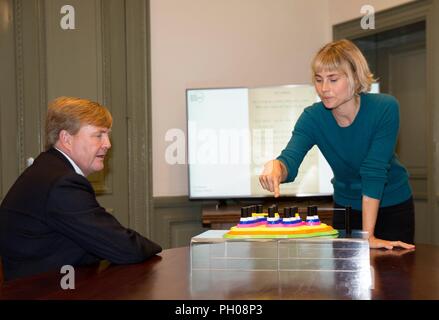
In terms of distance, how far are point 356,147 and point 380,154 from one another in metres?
0.13

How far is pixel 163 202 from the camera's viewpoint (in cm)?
467

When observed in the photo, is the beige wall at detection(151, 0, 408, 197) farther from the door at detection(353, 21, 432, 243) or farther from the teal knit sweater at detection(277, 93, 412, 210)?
the teal knit sweater at detection(277, 93, 412, 210)

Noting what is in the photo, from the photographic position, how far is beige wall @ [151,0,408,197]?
15.3 ft

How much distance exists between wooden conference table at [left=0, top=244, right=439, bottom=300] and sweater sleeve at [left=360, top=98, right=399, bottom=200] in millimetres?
381

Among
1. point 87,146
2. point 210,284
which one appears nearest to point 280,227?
point 210,284

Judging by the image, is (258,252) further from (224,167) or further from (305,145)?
(224,167)

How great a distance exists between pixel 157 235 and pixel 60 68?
1.35m

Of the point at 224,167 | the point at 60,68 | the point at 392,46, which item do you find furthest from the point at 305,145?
the point at 392,46

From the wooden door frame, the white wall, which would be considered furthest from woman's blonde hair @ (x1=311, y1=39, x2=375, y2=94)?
the white wall

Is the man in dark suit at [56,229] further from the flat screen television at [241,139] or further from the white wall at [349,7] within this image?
the white wall at [349,7]

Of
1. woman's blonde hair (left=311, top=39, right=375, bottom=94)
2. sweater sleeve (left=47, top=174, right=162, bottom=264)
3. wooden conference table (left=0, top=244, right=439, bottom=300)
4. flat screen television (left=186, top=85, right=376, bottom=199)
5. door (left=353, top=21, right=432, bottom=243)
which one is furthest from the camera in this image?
door (left=353, top=21, right=432, bottom=243)

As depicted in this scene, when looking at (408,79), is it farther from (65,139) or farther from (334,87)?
(65,139)

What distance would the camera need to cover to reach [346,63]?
7.41 ft

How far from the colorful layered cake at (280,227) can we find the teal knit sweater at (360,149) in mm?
515
